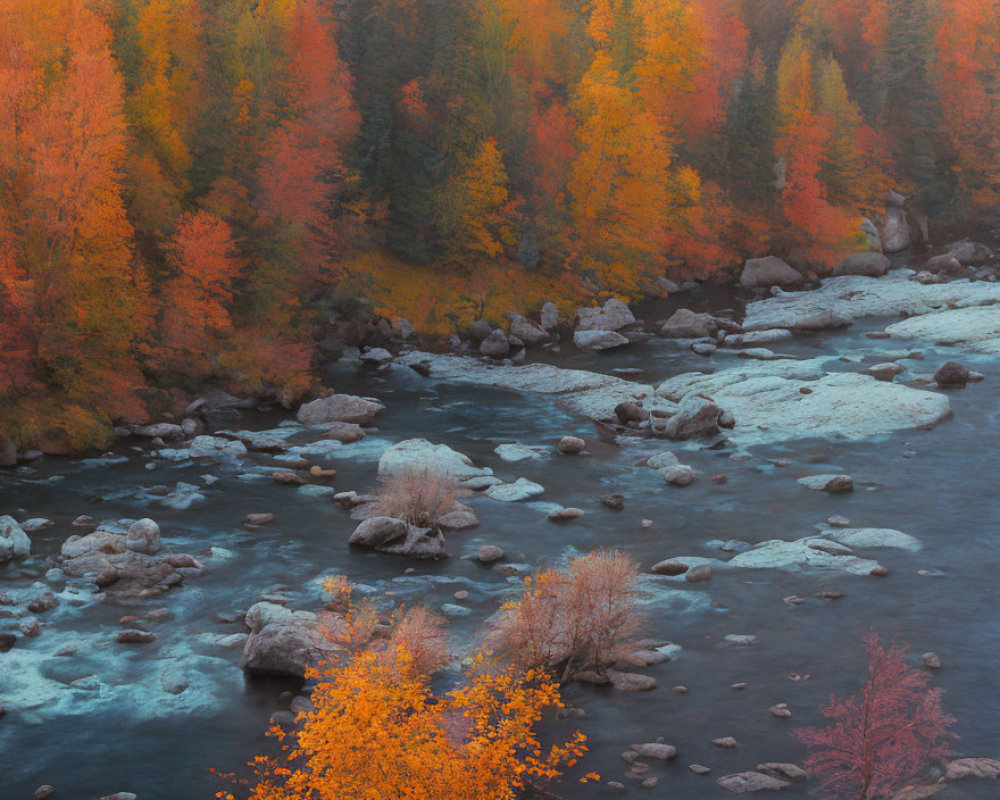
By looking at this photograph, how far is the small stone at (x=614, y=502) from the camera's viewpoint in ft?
68.8

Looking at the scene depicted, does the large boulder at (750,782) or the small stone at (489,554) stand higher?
the large boulder at (750,782)

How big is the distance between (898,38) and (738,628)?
5870 centimetres

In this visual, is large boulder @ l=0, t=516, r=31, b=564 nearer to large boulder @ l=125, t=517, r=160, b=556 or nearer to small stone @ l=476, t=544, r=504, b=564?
large boulder @ l=125, t=517, r=160, b=556

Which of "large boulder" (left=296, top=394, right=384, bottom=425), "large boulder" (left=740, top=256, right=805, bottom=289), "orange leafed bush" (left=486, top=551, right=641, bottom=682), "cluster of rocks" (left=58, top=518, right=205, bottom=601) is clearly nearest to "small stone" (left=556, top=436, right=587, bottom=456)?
"large boulder" (left=296, top=394, right=384, bottom=425)

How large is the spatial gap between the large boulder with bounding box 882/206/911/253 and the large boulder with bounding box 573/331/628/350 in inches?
947

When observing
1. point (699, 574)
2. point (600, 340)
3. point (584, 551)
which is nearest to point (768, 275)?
point (600, 340)

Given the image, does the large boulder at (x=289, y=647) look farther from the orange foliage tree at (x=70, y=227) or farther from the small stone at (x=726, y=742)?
the orange foliage tree at (x=70, y=227)

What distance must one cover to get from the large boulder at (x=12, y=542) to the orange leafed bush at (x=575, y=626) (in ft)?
31.4

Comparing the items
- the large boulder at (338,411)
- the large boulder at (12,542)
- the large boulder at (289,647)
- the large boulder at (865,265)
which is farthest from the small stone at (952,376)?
the large boulder at (12,542)

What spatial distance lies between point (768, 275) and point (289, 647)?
1543 inches

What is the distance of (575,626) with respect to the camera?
45.7ft

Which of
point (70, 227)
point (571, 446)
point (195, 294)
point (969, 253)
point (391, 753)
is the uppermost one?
point (70, 227)

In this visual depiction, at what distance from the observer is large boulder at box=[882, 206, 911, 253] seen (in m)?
54.7

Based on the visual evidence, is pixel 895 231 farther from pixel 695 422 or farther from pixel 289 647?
pixel 289 647
